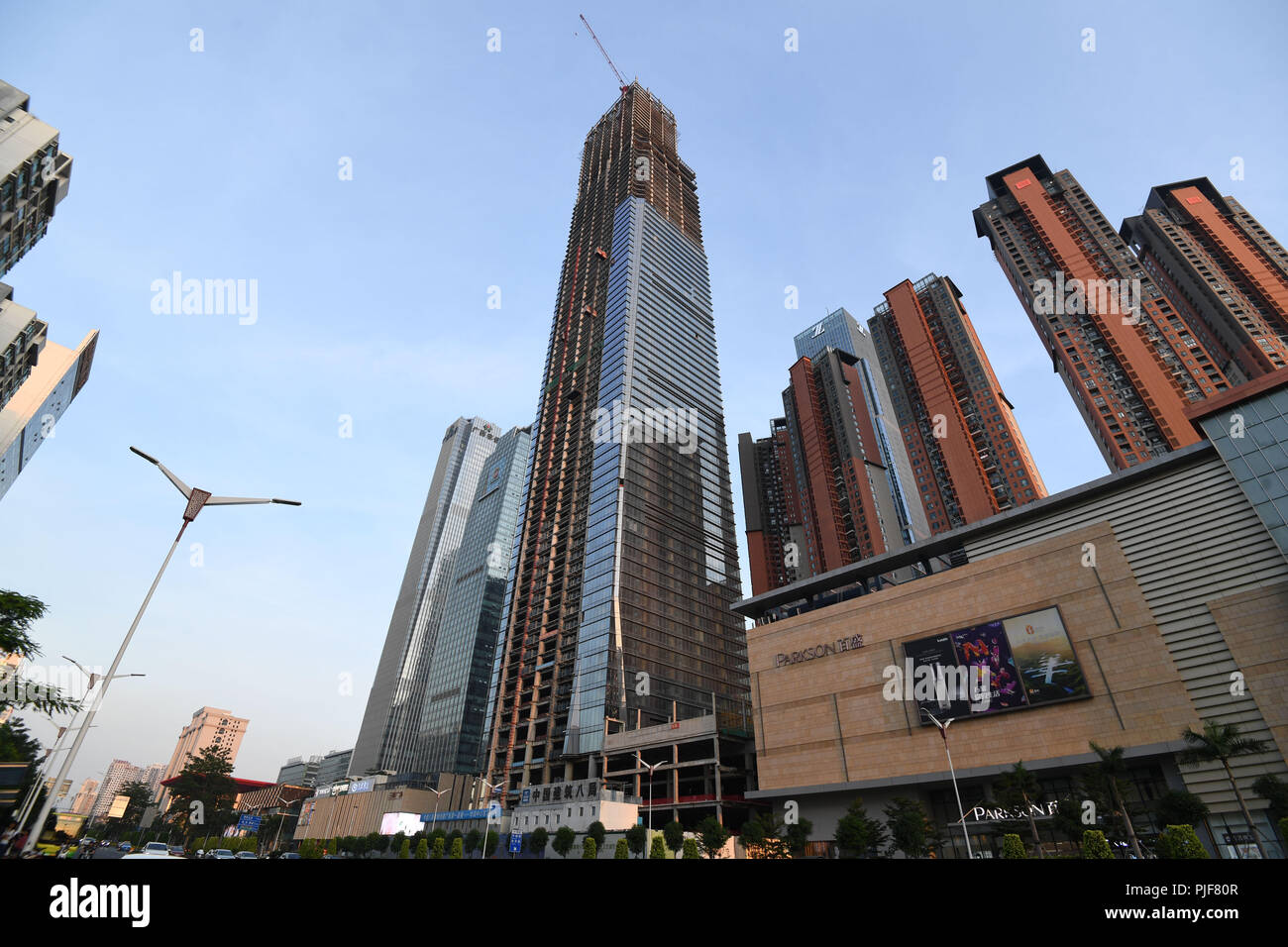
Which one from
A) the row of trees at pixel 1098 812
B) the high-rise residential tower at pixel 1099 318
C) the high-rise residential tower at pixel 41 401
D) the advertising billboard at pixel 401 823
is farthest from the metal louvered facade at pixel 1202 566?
the high-rise residential tower at pixel 41 401

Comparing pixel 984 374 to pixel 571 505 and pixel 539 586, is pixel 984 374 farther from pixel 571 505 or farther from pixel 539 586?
pixel 539 586

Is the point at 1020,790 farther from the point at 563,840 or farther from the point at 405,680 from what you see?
the point at 405,680

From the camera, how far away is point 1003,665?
51000 millimetres

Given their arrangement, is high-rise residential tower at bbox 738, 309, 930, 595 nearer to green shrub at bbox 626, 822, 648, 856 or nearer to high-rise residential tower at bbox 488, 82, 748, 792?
high-rise residential tower at bbox 488, 82, 748, 792

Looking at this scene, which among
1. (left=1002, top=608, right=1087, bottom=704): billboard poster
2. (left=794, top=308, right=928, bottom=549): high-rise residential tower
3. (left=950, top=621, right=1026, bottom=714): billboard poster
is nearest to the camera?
(left=1002, top=608, right=1087, bottom=704): billboard poster

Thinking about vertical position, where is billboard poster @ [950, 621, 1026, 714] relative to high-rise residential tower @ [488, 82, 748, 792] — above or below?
below

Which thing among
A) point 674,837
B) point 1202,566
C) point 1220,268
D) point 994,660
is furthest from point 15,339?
point 1220,268

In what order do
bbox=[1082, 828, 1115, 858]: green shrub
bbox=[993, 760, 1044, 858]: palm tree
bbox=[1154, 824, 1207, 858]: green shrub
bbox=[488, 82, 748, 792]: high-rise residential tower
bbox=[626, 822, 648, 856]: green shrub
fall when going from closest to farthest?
1. bbox=[1154, 824, 1207, 858]: green shrub
2. bbox=[1082, 828, 1115, 858]: green shrub
3. bbox=[993, 760, 1044, 858]: palm tree
4. bbox=[626, 822, 648, 856]: green shrub
5. bbox=[488, 82, 748, 792]: high-rise residential tower

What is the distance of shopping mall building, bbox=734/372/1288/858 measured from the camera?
41.8 m

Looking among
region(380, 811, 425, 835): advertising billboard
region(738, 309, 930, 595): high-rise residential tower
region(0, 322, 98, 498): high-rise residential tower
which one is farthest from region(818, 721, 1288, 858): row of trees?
region(0, 322, 98, 498): high-rise residential tower

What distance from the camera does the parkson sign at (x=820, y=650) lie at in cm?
6062

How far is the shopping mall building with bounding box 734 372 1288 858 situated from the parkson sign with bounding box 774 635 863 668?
0.76 ft
